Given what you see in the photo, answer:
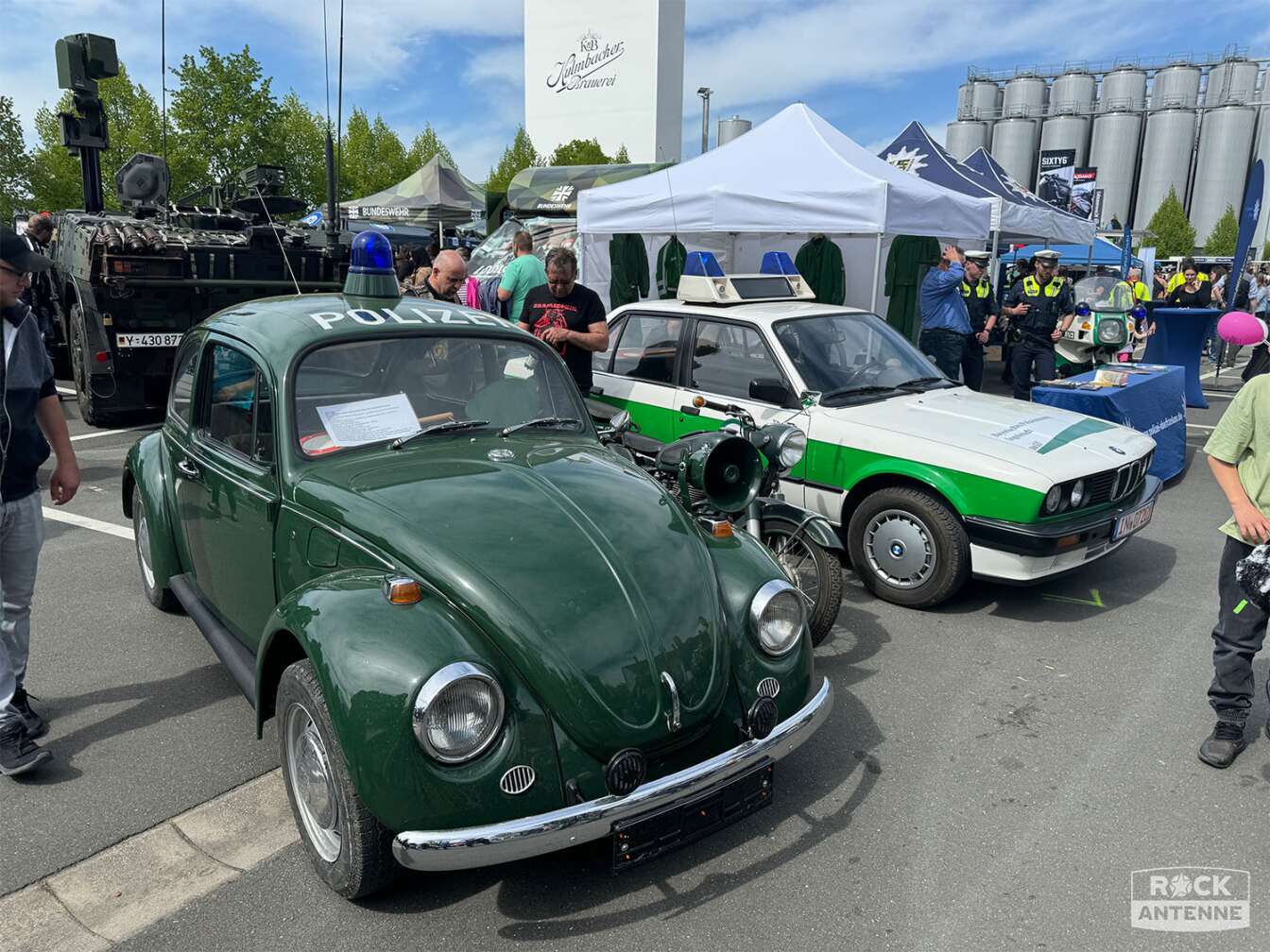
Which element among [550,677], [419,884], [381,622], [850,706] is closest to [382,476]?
[381,622]

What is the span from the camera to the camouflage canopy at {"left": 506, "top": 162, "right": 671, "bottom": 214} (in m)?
20.0

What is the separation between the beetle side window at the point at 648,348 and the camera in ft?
20.7

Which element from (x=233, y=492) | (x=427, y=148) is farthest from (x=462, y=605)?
(x=427, y=148)

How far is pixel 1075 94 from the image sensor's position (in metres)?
93.9

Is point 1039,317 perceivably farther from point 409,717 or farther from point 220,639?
point 409,717

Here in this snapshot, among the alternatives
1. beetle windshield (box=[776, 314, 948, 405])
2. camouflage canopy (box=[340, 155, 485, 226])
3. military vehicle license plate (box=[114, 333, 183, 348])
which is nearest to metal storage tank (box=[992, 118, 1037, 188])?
camouflage canopy (box=[340, 155, 485, 226])

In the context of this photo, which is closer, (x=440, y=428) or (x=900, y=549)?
(x=440, y=428)

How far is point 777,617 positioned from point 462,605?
105cm

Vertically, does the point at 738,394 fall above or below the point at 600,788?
above

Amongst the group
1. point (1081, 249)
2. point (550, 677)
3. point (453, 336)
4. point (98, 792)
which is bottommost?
point (98, 792)

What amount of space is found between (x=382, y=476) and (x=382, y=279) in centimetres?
132

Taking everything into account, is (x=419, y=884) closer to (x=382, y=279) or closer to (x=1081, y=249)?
(x=382, y=279)

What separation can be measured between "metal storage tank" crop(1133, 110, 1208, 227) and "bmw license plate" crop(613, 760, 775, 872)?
3863 inches

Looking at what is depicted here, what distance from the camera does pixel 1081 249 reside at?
23.2 metres
